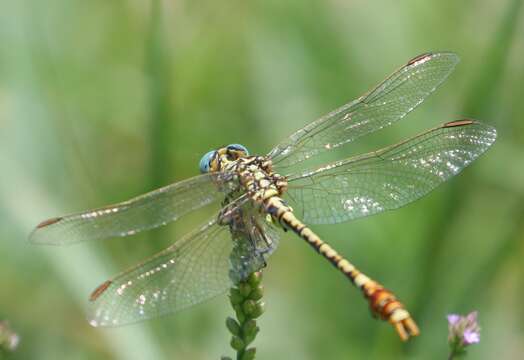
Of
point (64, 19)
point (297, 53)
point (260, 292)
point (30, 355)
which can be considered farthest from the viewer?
point (64, 19)

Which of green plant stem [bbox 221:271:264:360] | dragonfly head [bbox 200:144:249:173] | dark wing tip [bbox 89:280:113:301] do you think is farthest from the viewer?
dragonfly head [bbox 200:144:249:173]

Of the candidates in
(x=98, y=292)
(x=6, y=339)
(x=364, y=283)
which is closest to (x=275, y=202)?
(x=364, y=283)

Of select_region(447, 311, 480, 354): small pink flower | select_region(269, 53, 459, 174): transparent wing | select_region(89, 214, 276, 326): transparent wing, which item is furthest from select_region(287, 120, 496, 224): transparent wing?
select_region(447, 311, 480, 354): small pink flower

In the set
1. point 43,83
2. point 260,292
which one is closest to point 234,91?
point 43,83

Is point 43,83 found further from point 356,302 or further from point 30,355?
point 356,302

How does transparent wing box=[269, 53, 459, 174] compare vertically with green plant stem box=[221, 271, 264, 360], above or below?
A: above

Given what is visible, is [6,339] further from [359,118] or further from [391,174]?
[359,118]

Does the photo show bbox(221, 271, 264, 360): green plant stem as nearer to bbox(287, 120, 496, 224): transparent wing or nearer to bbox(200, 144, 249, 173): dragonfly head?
bbox(287, 120, 496, 224): transparent wing
